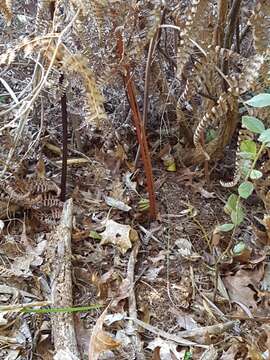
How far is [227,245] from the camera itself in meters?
1.60

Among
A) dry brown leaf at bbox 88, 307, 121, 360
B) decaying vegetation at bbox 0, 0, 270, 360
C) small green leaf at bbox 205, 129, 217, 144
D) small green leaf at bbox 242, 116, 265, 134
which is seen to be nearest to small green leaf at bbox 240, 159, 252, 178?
decaying vegetation at bbox 0, 0, 270, 360

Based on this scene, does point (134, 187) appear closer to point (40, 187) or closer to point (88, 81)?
point (40, 187)

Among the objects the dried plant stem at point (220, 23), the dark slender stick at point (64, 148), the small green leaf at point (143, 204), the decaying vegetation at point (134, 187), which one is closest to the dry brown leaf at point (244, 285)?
the decaying vegetation at point (134, 187)

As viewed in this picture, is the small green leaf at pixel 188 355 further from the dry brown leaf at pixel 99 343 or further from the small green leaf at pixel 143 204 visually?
the small green leaf at pixel 143 204

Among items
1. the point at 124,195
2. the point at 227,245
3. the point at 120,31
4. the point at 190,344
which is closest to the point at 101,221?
the point at 124,195

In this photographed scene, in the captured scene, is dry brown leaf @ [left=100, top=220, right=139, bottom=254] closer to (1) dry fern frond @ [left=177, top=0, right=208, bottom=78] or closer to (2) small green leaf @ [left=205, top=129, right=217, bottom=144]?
(2) small green leaf @ [left=205, top=129, right=217, bottom=144]

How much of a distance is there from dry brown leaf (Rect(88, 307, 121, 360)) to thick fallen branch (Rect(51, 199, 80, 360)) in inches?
2.6

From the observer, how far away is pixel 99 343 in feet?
3.93

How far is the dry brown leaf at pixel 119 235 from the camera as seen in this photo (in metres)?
1.56

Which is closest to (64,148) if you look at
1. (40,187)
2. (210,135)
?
(40,187)

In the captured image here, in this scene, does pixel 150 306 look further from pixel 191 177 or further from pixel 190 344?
pixel 191 177

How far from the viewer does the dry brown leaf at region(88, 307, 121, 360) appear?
1.19 metres

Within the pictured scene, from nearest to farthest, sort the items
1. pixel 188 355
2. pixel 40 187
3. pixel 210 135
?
pixel 188 355 → pixel 40 187 → pixel 210 135

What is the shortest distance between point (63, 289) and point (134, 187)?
467mm
